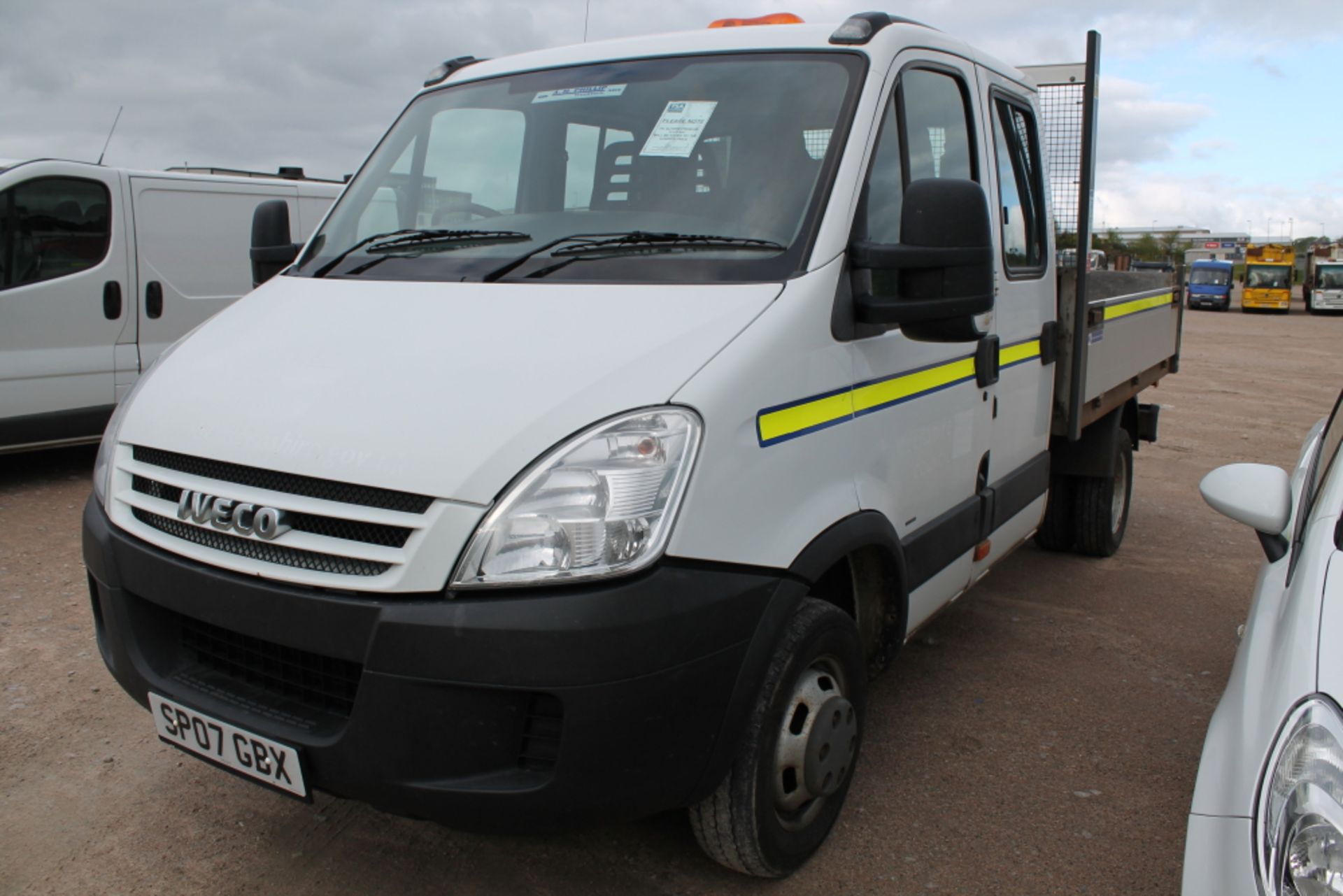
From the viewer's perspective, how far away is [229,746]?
228 cm

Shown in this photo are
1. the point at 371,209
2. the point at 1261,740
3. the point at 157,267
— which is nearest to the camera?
the point at 1261,740

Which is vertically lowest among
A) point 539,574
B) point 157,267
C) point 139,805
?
point 139,805

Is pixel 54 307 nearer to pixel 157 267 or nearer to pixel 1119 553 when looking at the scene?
pixel 157 267

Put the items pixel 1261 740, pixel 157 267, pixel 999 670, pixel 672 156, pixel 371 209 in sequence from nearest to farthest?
pixel 1261 740 < pixel 672 156 < pixel 371 209 < pixel 999 670 < pixel 157 267

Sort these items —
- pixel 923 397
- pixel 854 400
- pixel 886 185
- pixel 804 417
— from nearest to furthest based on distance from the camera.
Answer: pixel 804 417, pixel 854 400, pixel 886 185, pixel 923 397

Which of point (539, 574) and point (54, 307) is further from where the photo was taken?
point (54, 307)

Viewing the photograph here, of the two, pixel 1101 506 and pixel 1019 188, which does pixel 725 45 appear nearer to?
pixel 1019 188

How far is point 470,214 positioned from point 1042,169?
7.96 feet

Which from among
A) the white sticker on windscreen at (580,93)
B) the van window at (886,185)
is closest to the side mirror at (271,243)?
the white sticker on windscreen at (580,93)

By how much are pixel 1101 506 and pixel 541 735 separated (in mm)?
4136

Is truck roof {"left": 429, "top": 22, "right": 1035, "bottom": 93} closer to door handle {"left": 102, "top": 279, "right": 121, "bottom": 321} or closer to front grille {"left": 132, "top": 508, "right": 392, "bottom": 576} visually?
front grille {"left": 132, "top": 508, "right": 392, "bottom": 576}

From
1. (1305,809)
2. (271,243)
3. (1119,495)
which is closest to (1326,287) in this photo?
(1119,495)

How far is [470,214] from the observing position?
313 centimetres

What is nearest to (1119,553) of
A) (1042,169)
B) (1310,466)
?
(1042,169)
